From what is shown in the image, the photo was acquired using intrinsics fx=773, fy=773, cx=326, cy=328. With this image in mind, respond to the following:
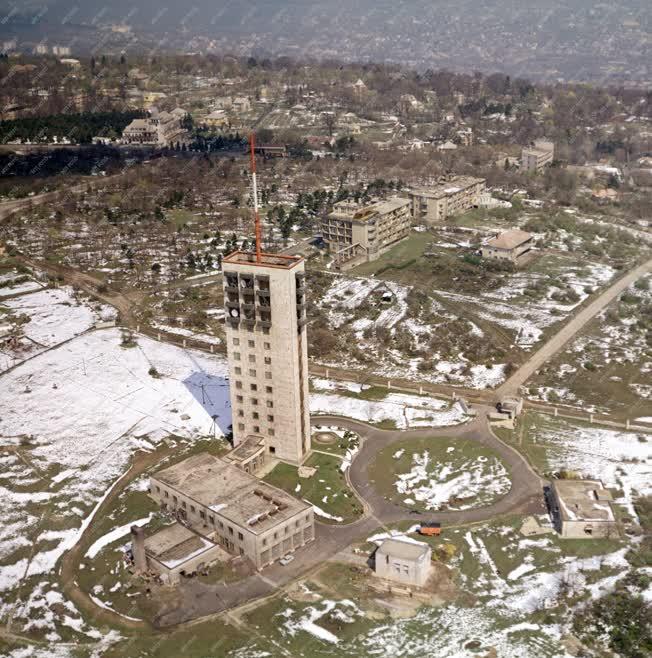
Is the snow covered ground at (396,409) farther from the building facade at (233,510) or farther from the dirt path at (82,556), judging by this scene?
the building facade at (233,510)

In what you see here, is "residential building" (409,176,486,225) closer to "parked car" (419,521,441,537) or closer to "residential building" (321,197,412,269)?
"residential building" (321,197,412,269)

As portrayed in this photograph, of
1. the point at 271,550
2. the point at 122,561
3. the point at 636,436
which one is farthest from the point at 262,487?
the point at 636,436

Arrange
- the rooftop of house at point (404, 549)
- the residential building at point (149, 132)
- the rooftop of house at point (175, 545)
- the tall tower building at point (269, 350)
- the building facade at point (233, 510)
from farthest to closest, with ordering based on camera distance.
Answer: the residential building at point (149, 132) < the tall tower building at point (269, 350) < the building facade at point (233, 510) < the rooftop of house at point (175, 545) < the rooftop of house at point (404, 549)

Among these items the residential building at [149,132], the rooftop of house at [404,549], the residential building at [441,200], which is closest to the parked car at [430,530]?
the rooftop of house at [404,549]

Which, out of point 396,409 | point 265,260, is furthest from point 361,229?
point 265,260

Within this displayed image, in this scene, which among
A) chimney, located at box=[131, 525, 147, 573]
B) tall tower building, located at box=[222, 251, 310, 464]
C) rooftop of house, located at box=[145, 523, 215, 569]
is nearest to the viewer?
chimney, located at box=[131, 525, 147, 573]

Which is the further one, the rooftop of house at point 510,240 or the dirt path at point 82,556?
the rooftop of house at point 510,240

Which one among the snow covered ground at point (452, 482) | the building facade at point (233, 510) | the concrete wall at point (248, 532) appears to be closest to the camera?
the concrete wall at point (248, 532)

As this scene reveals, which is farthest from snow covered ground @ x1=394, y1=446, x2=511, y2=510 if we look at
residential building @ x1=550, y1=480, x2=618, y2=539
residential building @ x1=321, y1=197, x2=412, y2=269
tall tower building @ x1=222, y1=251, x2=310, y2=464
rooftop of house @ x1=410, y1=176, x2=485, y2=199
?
rooftop of house @ x1=410, y1=176, x2=485, y2=199
